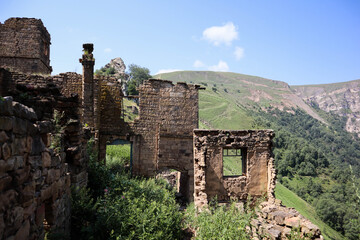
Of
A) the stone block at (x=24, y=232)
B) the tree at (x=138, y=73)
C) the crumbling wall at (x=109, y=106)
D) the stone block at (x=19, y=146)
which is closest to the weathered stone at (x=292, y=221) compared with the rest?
the stone block at (x=24, y=232)

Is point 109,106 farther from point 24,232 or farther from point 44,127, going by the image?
point 24,232

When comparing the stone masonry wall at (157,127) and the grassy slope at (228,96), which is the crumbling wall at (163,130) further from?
the grassy slope at (228,96)

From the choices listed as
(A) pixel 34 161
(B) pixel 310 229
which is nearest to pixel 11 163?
(A) pixel 34 161

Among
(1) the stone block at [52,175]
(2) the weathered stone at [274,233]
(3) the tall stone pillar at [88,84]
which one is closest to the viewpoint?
(1) the stone block at [52,175]

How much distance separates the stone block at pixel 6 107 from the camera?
8.59 ft

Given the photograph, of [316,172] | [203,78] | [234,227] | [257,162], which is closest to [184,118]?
[257,162]

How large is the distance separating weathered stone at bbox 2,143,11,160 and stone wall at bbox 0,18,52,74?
17240 mm

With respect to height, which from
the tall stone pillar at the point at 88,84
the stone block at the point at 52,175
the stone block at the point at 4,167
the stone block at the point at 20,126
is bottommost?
the stone block at the point at 52,175

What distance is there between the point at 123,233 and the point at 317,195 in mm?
52665

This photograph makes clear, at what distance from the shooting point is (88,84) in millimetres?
13148

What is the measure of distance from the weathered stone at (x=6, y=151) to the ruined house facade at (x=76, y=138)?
0.01m

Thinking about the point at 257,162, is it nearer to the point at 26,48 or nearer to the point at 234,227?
the point at 234,227

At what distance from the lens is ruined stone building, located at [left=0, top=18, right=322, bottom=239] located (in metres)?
3.12

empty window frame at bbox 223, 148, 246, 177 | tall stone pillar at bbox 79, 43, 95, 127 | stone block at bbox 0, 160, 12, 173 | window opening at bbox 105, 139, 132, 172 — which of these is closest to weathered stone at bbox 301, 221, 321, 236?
empty window frame at bbox 223, 148, 246, 177
